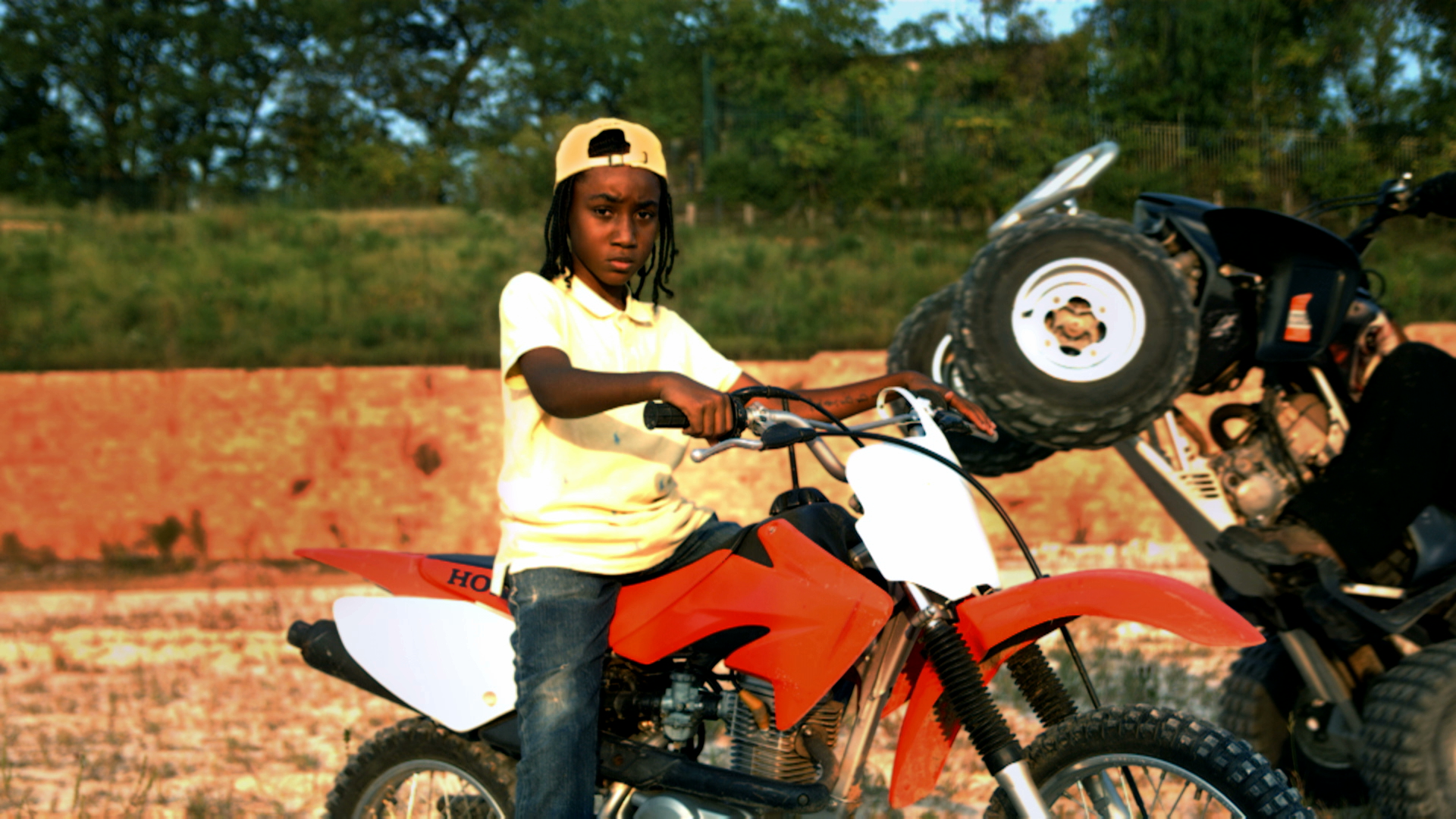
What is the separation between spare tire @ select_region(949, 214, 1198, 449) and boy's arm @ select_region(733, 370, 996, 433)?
0.96m

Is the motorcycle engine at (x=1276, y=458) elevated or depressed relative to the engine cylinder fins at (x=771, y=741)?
elevated

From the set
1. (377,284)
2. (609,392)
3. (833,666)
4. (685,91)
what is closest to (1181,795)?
(833,666)

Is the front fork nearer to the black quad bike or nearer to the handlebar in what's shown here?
the handlebar

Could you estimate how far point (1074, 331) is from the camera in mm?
3574

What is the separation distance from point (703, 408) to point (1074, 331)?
1970 mm

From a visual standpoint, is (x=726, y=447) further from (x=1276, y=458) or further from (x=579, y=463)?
(x=1276, y=458)

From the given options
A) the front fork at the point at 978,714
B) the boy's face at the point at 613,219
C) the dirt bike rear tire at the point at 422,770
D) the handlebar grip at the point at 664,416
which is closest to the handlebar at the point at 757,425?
the handlebar grip at the point at 664,416

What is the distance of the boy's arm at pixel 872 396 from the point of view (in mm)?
2432

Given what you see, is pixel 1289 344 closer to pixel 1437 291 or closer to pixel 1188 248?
pixel 1188 248

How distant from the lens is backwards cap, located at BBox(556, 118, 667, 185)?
99.8 inches

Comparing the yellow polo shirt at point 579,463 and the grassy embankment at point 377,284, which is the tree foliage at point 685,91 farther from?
the yellow polo shirt at point 579,463

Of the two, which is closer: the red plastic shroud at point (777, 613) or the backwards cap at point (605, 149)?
the red plastic shroud at point (777, 613)

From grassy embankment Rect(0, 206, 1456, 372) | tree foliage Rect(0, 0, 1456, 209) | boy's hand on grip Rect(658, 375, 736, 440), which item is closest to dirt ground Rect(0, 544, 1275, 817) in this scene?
boy's hand on grip Rect(658, 375, 736, 440)

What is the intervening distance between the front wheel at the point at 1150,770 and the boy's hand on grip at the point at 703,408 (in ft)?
3.09
